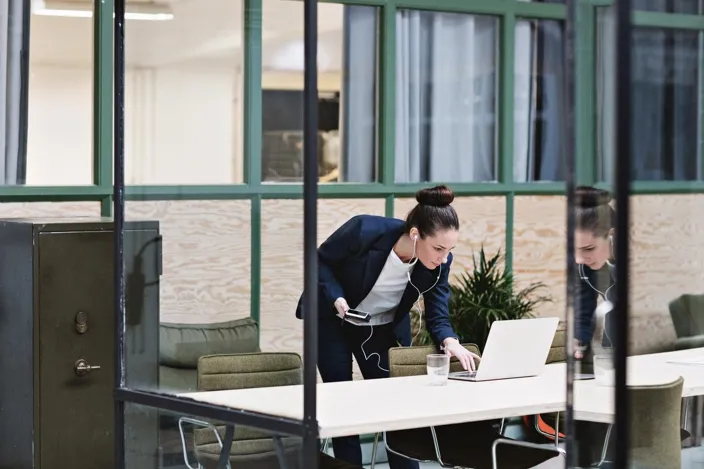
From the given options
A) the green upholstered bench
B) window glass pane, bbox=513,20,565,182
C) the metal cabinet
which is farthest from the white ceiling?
window glass pane, bbox=513,20,565,182

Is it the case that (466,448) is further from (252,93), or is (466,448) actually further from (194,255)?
(252,93)

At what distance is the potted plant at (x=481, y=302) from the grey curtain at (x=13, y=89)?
106 inches

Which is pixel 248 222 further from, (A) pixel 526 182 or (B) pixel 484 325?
(A) pixel 526 182

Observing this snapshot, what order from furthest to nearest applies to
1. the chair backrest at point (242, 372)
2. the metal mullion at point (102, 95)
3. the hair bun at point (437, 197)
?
the metal mullion at point (102, 95) < the hair bun at point (437, 197) < the chair backrest at point (242, 372)

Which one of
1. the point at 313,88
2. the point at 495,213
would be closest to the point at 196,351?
the point at 313,88

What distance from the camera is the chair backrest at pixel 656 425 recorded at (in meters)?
3.66

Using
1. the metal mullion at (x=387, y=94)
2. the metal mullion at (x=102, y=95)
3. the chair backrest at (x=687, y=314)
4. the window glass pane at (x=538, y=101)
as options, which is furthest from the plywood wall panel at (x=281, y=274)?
the window glass pane at (x=538, y=101)

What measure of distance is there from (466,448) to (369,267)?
1.16 m

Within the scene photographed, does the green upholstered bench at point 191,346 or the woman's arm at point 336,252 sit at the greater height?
the woman's arm at point 336,252

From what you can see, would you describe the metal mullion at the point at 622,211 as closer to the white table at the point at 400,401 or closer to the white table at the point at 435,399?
the white table at the point at 435,399

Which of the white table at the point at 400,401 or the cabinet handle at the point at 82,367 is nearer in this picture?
the white table at the point at 400,401

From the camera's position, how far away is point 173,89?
512 cm

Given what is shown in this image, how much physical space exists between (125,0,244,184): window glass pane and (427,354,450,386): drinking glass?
1.34 metres

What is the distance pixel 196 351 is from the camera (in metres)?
5.02
